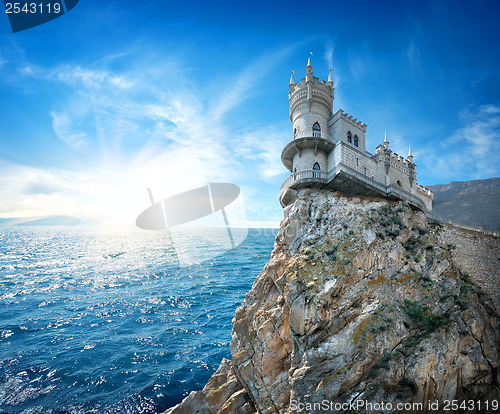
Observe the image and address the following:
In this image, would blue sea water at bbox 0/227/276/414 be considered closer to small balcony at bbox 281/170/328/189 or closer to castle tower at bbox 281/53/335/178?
small balcony at bbox 281/170/328/189

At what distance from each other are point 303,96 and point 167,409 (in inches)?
1377

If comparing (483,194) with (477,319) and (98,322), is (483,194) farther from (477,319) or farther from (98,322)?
(98,322)

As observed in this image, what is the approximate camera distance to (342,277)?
63.5 ft

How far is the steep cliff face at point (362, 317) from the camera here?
16.1 metres

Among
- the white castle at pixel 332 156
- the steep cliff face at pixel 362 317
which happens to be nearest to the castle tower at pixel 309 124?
the white castle at pixel 332 156

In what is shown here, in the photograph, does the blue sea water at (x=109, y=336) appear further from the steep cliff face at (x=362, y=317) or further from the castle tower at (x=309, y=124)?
the castle tower at (x=309, y=124)

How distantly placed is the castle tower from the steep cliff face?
4015mm

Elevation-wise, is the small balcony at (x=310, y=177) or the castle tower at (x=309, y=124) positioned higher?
the castle tower at (x=309, y=124)

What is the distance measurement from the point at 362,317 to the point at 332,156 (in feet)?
52.6

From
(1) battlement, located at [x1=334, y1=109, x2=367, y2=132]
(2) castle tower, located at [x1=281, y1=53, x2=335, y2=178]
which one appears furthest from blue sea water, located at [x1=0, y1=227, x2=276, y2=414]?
(1) battlement, located at [x1=334, y1=109, x2=367, y2=132]

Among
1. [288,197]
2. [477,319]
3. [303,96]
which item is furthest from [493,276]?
[303,96]

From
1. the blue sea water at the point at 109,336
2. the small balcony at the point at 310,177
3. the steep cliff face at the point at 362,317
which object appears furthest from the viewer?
the small balcony at the point at 310,177

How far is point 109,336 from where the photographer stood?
3347cm

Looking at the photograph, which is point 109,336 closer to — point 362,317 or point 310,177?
point 362,317
